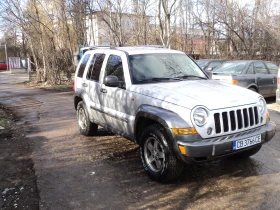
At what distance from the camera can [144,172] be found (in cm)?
441

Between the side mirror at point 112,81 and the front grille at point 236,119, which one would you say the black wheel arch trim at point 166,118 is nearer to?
the front grille at point 236,119

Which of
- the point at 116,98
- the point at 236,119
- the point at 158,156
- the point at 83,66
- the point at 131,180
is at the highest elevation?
the point at 83,66

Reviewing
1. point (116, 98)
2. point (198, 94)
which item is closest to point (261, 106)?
point (198, 94)

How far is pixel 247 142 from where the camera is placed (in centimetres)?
377

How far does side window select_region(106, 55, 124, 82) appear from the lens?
16.0 feet

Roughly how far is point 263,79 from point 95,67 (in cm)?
665

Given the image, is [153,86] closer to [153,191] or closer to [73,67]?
[153,191]

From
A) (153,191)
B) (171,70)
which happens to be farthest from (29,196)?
(171,70)

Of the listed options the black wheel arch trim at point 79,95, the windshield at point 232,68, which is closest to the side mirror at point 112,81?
the black wheel arch trim at point 79,95

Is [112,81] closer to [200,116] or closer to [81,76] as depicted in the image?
[200,116]

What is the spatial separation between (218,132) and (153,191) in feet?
3.75

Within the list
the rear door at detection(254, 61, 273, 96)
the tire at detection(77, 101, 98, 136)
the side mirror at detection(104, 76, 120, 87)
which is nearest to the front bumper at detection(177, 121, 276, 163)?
the side mirror at detection(104, 76, 120, 87)

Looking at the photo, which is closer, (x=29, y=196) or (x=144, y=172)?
(x=29, y=196)

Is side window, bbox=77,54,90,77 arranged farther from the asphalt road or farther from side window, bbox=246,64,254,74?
side window, bbox=246,64,254,74
